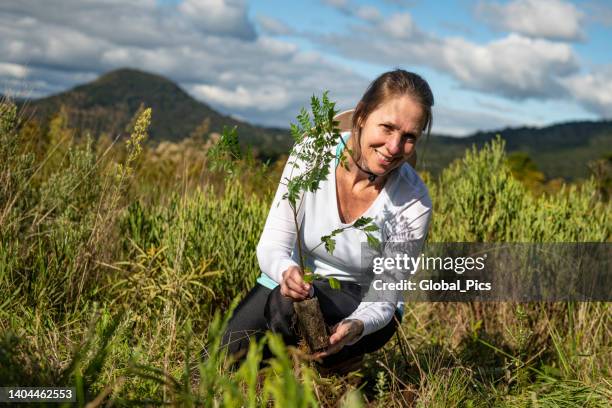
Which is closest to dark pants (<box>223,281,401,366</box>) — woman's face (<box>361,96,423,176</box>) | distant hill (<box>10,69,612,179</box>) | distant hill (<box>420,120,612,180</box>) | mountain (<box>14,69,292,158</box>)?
woman's face (<box>361,96,423,176</box>)

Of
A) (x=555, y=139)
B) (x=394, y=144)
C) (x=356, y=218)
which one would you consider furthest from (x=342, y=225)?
(x=555, y=139)

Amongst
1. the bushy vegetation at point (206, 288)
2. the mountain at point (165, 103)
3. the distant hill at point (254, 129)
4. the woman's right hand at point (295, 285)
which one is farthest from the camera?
the distant hill at point (254, 129)

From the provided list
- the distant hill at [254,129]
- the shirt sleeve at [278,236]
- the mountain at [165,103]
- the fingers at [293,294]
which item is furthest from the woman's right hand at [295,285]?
the mountain at [165,103]

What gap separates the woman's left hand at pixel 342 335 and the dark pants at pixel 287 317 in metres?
0.17

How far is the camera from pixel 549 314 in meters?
3.74

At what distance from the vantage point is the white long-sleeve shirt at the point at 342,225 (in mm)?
2607

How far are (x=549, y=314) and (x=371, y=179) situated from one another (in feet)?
5.65

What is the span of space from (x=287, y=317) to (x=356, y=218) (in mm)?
525

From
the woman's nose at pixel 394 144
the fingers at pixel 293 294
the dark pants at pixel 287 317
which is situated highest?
the woman's nose at pixel 394 144

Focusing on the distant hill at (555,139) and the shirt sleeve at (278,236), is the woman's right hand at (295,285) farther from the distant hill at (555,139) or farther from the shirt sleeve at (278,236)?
the distant hill at (555,139)

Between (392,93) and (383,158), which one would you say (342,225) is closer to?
(383,158)

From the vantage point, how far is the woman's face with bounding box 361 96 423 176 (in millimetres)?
2428

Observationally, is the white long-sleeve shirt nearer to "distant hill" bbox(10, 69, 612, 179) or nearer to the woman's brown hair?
the woman's brown hair

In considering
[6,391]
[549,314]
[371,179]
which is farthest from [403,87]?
[549,314]
